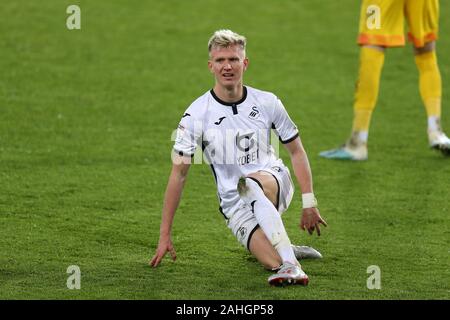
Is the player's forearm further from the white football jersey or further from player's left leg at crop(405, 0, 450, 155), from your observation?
player's left leg at crop(405, 0, 450, 155)

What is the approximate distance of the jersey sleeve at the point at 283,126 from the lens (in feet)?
18.4

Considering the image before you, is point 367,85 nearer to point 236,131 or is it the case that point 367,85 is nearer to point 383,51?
point 383,51

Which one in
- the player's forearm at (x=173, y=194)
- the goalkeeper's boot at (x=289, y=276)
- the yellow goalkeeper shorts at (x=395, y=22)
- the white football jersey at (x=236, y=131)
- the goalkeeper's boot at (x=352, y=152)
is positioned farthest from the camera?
the goalkeeper's boot at (x=352, y=152)

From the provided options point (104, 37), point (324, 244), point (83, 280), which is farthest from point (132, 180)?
point (104, 37)

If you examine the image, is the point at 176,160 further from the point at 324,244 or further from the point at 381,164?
the point at 381,164

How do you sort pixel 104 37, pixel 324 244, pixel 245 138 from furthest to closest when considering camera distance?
pixel 104 37 < pixel 324 244 < pixel 245 138

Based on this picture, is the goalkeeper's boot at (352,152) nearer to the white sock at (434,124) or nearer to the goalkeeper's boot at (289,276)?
the white sock at (434,124)

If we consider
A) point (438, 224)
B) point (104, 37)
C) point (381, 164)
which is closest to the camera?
point (438, 224)

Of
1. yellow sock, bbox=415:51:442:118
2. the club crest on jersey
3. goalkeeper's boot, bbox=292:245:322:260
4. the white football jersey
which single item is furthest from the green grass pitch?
the club crest on jersey

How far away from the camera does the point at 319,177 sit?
8047 mm

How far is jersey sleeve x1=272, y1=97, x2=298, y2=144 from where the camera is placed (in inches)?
221

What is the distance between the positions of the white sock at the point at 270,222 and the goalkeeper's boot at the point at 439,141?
11.5 feet

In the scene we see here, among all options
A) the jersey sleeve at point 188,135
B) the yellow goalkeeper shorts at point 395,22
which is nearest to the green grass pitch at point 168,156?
the jersey sleeve at point 188,135
